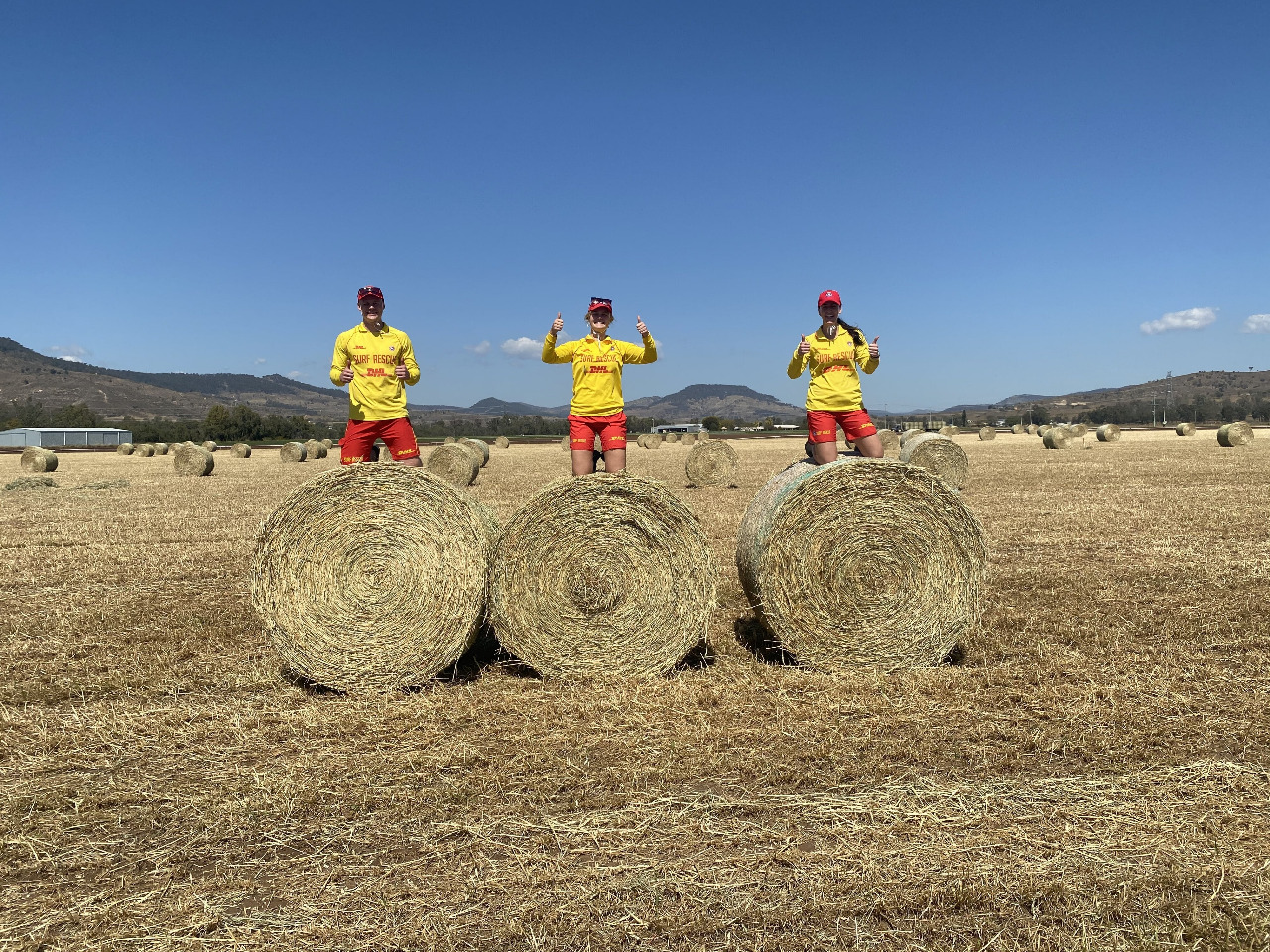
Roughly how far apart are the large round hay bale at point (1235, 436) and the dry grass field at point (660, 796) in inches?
1267

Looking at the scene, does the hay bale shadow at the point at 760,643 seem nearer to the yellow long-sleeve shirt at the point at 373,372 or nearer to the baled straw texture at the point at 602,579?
the baled straw texture at the point at 602,579

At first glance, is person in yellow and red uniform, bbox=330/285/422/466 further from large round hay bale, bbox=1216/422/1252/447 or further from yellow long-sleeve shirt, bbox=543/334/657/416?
large round hay bale, bbox=1216/422/1252/447

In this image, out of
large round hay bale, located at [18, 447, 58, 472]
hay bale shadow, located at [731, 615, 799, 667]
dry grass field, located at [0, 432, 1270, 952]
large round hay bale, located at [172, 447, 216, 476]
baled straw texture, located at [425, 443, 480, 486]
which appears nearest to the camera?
dry grass field, located at [0, 432, 1270, 952]

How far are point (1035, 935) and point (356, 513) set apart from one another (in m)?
4.63

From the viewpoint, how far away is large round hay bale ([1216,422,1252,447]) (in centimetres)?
3391

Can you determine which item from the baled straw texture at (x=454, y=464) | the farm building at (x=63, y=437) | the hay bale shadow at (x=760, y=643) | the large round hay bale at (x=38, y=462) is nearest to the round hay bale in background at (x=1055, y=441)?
the baled straw texture at (x=454, y=464)

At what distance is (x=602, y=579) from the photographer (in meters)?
5.82

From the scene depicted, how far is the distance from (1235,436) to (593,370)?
35655 mm

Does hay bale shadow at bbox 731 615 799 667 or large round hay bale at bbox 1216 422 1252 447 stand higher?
large round hay bale at bbox 1216 422 1252 447

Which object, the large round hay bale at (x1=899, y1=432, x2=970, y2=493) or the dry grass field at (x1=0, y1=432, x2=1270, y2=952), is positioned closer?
the dry grass field at (x1=0, y1=432, x2=1270, y2=952)

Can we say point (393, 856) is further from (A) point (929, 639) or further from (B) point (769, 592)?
(A) point (929, 639)

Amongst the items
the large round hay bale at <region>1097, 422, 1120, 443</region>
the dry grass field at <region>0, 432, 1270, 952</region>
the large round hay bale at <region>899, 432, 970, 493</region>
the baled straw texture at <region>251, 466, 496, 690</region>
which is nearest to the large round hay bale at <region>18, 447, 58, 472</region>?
the dry grass field at <region>0, 432, 1270, 952</region>

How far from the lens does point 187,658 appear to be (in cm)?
628

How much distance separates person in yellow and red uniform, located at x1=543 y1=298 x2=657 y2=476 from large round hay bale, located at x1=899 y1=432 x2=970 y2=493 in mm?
13535
